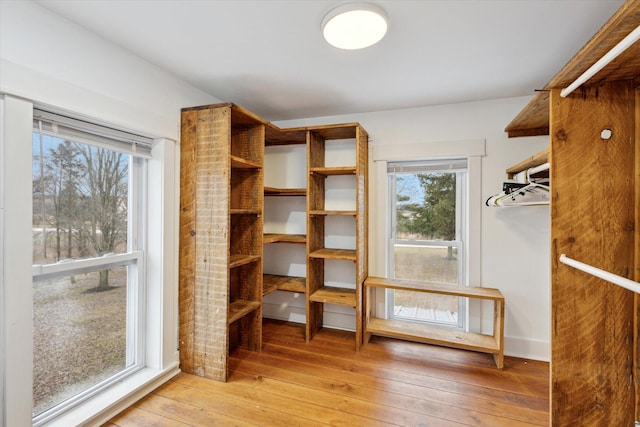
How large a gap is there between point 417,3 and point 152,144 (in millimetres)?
1815

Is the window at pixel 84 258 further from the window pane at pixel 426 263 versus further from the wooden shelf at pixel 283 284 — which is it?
the window pane at pixel 426 263

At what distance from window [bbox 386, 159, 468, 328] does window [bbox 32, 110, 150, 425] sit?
220 centimetres

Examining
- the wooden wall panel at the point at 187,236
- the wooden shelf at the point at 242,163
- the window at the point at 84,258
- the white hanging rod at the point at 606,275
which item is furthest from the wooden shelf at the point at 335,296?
the white hanging rod at the point at 606,275

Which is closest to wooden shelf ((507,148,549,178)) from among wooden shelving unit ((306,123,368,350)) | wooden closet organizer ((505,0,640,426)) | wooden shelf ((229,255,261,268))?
wooden closet organizer ((505,0,640,426))

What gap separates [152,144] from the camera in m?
2.00

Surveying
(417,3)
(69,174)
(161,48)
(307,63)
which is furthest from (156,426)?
(417,3)

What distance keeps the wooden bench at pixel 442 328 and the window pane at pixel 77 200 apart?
2014mm

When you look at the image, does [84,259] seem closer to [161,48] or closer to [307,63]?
[161,48]

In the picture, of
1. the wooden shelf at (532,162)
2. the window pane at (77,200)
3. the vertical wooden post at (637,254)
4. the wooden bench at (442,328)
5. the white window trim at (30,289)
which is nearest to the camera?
the vertical wooden post at (637,254)

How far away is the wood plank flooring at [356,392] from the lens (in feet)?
5.54

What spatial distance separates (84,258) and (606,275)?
241 cm

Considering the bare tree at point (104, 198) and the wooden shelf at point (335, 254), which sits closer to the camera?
the bare tree at point (104, 198)

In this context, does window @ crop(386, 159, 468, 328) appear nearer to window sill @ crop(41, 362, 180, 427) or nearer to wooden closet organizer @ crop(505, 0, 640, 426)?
wooden closet organizer @ crop(505, 0, 640, 426)

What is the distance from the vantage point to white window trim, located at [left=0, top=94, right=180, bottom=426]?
4.18ft
